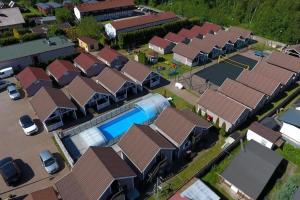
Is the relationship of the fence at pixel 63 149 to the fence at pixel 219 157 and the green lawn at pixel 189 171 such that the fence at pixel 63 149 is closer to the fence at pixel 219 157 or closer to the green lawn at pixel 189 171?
the green lawn at pixel 189 171

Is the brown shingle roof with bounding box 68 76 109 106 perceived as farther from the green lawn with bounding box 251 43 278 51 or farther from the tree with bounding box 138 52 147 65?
the green lawn with bounding box 251 43 278 51

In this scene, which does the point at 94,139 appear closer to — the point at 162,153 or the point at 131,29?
the point at 162,153

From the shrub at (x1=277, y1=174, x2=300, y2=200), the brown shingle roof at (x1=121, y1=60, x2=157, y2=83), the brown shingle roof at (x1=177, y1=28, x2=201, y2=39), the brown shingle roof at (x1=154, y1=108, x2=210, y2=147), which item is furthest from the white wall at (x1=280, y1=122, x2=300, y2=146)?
the brown shingle roof at (x1=177, y1=28, x2=201, y2=39)

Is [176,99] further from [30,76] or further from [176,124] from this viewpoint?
[30,76]

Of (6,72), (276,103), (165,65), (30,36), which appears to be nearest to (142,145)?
(276,103)

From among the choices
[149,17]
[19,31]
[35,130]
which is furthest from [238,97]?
[19,31]
